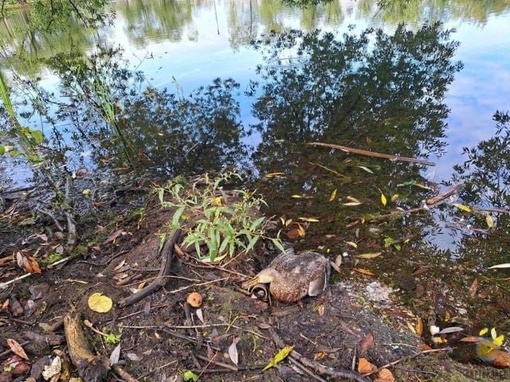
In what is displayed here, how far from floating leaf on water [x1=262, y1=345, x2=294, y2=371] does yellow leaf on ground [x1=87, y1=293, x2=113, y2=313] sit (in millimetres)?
1021

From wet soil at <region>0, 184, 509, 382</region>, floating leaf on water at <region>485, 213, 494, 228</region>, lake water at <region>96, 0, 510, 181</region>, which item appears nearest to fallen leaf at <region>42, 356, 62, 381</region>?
wet soil at <region>0, 184, 509, 382</region>

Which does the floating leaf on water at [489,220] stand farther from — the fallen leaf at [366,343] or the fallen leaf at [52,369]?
the fallen leaf at [52,369]

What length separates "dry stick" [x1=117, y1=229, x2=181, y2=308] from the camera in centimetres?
230

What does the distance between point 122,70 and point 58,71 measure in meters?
1.53

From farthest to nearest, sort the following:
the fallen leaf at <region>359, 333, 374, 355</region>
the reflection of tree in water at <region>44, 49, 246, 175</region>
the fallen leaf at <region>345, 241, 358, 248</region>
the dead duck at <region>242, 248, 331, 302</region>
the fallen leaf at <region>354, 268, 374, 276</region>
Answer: the reflection of tree in water at <region>44, 49, 246, 175</region> < the fallen leaf at <region>345, 241, 358, 248</region> < the fallen leaf at <region>354, 268, 374, 276</region> < the dead duck at <region>242, 248, 331, 302</region> < the fallen leaf at <region>359, 333, 374, 355</region>

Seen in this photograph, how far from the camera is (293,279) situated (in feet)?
7.85

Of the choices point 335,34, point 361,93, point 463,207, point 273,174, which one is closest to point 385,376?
point 463,207

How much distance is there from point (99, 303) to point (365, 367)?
5.23ft

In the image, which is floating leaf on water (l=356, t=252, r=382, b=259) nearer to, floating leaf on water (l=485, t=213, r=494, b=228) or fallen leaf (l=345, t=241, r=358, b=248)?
fallen leaf (l=345, t=241, r=358, b=248)

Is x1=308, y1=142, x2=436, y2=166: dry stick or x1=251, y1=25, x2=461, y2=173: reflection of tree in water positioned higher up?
x1=251, y1=25, x2=461, y2=173: reflection of tree in water

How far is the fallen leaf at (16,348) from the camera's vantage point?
1.99 meters

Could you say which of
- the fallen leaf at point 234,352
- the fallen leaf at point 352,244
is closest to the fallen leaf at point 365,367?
the fallen leaf at point 234,352

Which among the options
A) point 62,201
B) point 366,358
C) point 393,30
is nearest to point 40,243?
point 62,201

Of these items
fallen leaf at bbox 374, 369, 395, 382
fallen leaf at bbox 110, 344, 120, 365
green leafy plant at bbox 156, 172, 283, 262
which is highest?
green leafy plant at bbox 156, 172, 283, 262
